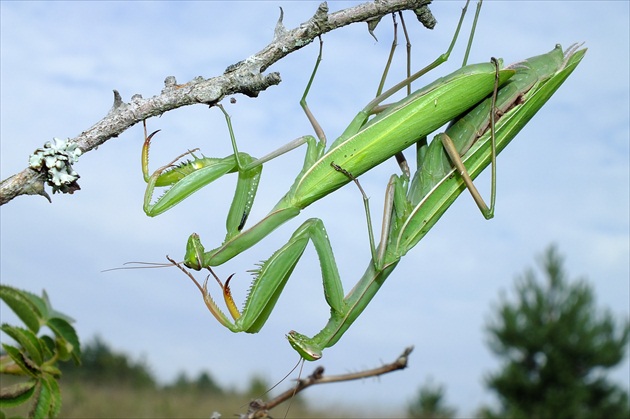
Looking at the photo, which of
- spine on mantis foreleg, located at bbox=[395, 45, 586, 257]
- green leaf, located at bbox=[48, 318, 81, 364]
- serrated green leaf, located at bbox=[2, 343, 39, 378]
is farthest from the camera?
spine on mantis foreleg, located at bbox=[395, 45, 586, 257]

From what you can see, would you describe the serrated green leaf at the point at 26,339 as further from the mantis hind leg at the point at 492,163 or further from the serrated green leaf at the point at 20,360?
the mantis hind leg at the point at 492,163

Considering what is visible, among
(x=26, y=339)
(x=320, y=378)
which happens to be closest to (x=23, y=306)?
(x=26, y=339)

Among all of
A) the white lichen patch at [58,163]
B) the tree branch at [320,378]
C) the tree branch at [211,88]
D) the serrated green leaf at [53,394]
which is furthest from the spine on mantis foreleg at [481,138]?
the serrated green leaf at [53,394]

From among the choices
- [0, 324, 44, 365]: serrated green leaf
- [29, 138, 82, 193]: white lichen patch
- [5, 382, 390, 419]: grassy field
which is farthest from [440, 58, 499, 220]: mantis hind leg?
[5, 382, 390, 419]: grassy field

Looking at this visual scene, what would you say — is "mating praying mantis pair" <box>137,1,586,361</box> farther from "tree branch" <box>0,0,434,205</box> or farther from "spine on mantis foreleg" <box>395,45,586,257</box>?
"tree branch" <box>0,0,434,205</box>

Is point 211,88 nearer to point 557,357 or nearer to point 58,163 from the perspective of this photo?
point 58,163

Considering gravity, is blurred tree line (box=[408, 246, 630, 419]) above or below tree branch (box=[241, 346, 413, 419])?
above
